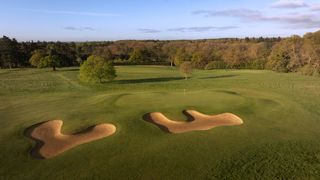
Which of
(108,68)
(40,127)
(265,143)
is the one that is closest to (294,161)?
(265,143)

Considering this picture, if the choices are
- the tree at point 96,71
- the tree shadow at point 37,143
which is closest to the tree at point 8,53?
the tree at point 96,71

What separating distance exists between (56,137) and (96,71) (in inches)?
1472

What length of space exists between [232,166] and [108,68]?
46627 mm

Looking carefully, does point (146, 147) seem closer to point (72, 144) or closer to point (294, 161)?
point (72, 144)

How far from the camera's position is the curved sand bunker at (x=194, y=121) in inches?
947

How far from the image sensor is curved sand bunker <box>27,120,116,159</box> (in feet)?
64.5

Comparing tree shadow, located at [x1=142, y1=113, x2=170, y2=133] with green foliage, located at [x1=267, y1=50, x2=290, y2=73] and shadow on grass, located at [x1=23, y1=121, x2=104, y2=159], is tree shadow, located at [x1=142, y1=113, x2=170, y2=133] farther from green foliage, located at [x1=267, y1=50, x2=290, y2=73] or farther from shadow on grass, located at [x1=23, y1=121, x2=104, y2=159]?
green foliage, located at [x1=267, y1=50, x2=290, y2=73]

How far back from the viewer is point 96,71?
58781 mm

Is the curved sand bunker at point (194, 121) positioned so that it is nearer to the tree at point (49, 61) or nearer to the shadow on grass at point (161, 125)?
the shadow on grass at point (161, 125)

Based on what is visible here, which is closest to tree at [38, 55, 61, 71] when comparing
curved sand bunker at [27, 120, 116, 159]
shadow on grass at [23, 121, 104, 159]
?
curved sand bunker at [27, 120, 116, 159]

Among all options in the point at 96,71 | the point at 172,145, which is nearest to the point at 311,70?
the point at 96,71

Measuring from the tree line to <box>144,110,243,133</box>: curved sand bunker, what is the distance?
58770 millimetres

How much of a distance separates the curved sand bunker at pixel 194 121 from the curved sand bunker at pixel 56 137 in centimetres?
417

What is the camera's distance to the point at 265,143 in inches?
806
